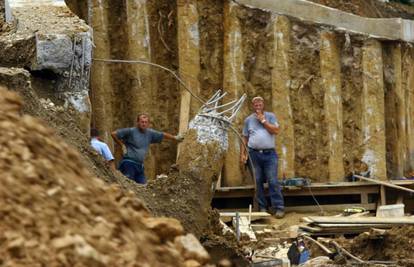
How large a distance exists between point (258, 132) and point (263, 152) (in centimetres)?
37

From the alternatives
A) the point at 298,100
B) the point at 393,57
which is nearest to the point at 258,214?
the point at 298,100

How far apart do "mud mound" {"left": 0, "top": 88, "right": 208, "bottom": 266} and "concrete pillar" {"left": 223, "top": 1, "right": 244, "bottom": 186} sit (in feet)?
47.9

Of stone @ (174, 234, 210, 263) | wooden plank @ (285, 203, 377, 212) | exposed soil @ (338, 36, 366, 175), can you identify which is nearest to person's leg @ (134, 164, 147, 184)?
wooden plank @ (285, 203, 377, 212)

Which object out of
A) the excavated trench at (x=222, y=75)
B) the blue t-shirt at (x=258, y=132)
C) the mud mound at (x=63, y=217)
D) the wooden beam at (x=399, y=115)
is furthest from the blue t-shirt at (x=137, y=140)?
the mud mound at (x=63, y=217)

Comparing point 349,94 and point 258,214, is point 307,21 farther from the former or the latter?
point 258,214

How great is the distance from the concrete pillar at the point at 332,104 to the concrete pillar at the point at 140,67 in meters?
2.79

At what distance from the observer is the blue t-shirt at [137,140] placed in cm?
1688

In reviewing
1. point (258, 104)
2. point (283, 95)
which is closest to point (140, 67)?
point (283, 95)

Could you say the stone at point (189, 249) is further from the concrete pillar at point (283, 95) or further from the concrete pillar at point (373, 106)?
the concrete pillar at point (373, 106)

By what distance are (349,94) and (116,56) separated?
381 centimetres

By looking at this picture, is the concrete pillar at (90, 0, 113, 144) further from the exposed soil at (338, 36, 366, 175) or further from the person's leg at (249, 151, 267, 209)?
the exposed soil at (338, 36, 366, 175)

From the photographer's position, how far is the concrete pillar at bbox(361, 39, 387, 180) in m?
21.7

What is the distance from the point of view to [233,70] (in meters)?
21.3

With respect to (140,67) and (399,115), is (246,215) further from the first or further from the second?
(399,115)
